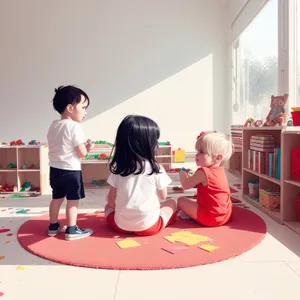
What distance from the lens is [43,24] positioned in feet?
16.5

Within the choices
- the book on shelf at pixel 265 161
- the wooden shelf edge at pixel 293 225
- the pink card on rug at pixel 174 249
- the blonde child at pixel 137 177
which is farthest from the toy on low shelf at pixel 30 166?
the wooden shelf edge at pixel 293 225

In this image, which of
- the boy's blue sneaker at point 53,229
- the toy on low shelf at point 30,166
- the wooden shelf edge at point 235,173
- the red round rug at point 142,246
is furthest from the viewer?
the wooden shelf edge at point 235,173

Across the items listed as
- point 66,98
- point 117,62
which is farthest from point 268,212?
point 117,62

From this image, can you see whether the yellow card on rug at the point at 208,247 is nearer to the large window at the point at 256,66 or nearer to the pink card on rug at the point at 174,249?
the pink card on rug at the point at 174,249

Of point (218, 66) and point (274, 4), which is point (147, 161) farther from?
point (218, 66)

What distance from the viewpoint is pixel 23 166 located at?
12.4ft

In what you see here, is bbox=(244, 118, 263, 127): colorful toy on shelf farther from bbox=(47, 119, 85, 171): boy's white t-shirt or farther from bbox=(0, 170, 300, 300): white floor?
bbox=(47, 119, 85, 171): boy's white t-shirt

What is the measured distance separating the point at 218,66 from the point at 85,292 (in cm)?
427

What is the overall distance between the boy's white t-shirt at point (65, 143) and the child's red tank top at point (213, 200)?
2.73 ft

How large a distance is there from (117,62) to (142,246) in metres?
3.59

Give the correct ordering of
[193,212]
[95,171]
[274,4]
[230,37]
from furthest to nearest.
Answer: [230,37] < [95,171] < [274,4] < [193,212]

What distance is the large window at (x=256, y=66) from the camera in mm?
3637

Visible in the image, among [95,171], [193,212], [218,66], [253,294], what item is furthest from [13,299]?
[218,66]

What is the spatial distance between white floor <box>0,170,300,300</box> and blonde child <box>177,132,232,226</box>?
429mm
